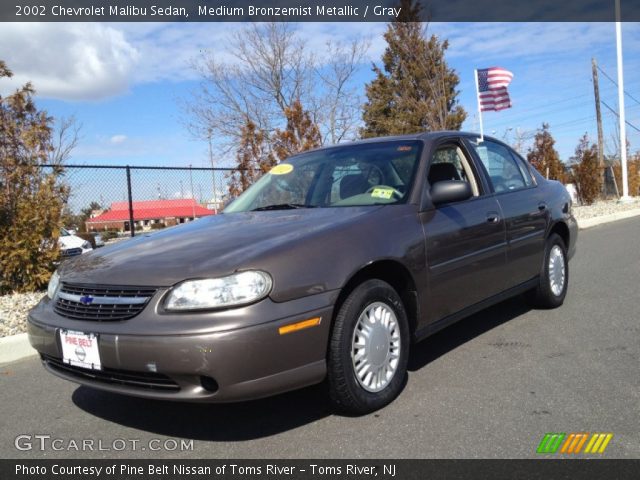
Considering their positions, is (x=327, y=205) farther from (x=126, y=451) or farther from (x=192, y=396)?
(x=126, y=451)

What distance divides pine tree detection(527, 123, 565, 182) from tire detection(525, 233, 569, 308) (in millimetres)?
16989

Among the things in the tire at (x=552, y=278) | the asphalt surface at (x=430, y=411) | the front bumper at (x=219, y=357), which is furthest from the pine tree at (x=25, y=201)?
the tire at (x=552, y=278)

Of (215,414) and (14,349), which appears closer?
(215,414)

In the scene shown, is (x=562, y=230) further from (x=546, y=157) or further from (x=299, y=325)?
(x=546, y=157)

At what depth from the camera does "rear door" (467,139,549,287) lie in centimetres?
447

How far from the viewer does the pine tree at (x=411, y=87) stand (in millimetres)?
18547

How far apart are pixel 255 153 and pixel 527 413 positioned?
34.2 ft

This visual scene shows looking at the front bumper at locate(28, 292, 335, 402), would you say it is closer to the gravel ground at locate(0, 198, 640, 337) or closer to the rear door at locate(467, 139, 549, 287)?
the rear door at locate(467, 139, 549, 287)

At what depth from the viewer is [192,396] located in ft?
8.71

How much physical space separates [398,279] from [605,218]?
551 inches

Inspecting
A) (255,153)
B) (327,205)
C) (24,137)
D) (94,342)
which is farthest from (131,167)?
(94,342)

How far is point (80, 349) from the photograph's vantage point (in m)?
2.87

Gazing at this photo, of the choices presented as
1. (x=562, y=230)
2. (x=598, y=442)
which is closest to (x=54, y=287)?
(x=598, y=442)

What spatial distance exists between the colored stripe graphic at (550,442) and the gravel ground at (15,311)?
4.68 m
